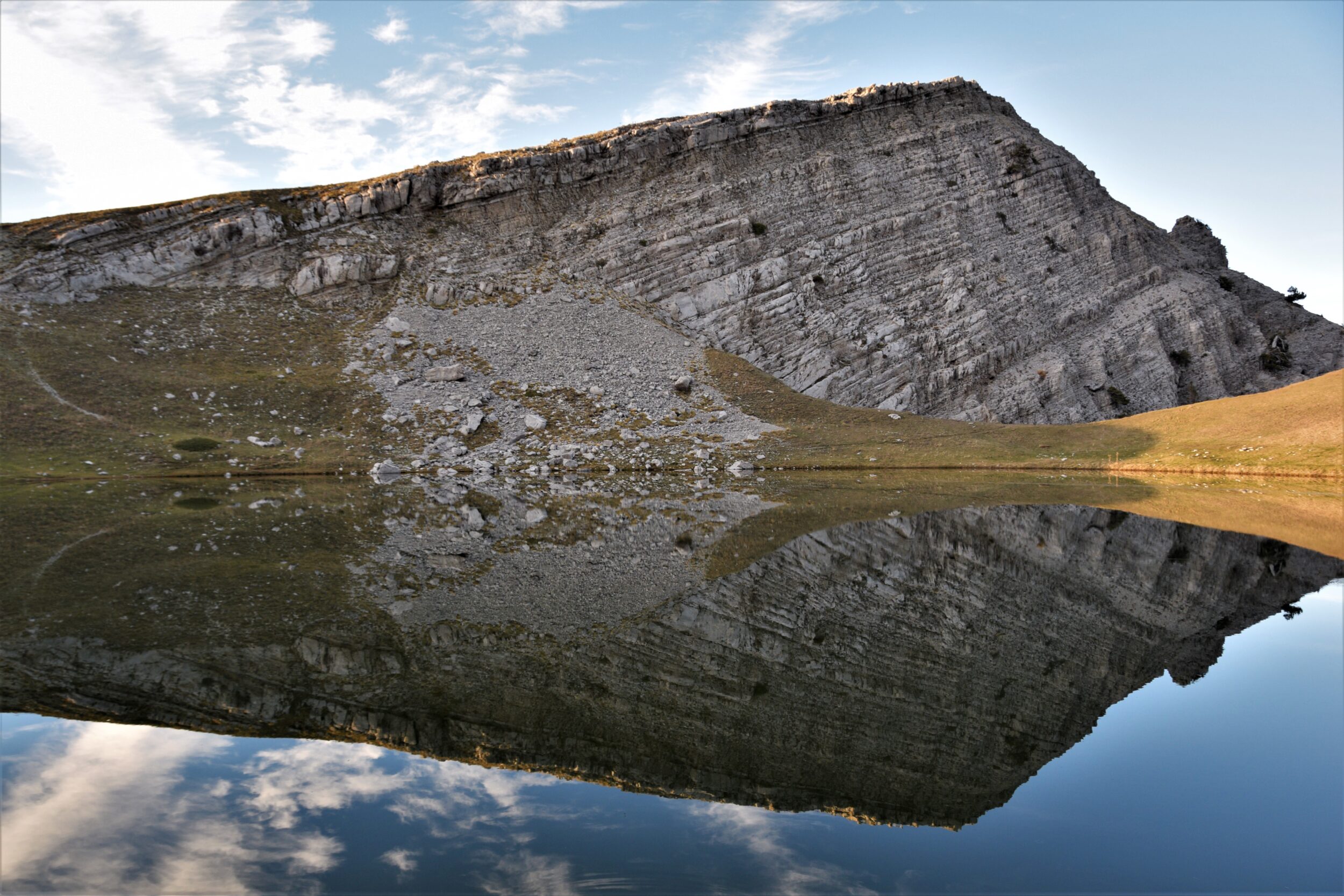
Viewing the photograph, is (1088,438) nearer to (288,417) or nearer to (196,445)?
(288,417)

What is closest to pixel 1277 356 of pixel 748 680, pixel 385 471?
pixel 385 471

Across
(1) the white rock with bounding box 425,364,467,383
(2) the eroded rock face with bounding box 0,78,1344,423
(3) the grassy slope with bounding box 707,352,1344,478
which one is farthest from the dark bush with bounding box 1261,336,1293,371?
(1) the white rock with bounding box 425,364,467,383

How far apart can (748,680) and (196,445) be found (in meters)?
50.9

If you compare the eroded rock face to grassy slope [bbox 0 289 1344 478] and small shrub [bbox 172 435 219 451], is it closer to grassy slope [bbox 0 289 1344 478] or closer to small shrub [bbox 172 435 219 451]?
grassy slope [bbox 0 289 1344 478]

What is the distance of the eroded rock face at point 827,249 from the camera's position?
245 feet

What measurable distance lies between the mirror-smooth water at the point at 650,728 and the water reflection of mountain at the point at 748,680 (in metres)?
0.07

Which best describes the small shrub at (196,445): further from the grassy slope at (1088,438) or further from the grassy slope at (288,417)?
the grassy slope at (1088,438)

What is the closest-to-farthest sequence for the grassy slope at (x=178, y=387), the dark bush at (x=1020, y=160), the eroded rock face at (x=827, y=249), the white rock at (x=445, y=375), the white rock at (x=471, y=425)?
the grassy slope at (x=178, y=387), the white rock at (x=471, y=425), the white rock at (x=445, y=375), the eroded rock face at (x=827, y=249), the dark bush at (x=1020, y=160)

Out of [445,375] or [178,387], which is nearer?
[178,387]

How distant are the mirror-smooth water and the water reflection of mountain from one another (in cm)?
7

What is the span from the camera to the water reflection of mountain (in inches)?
371

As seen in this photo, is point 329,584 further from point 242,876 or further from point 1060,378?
point 1060,378

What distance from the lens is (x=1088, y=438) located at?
201 feet

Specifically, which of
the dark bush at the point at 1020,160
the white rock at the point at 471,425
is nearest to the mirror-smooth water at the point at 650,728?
the white rock at the point at 471,425
